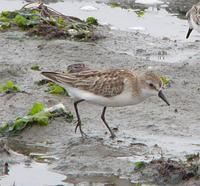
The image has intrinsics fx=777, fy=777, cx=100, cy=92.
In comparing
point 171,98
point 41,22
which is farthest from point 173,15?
point 171,98

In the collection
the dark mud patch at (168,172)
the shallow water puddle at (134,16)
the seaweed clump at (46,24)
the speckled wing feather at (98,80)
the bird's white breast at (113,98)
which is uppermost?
the speckled wing feather at (98,80)

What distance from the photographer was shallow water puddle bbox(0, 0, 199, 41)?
14.8 meters

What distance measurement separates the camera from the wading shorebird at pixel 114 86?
29.2 feet

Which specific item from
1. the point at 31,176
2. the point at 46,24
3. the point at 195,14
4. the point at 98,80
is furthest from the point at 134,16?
the point at 31,176

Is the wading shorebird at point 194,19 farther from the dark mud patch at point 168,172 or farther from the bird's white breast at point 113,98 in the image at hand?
the dark mud patch at point 168,172

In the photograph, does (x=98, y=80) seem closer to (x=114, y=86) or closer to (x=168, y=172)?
(x=114, y=86)

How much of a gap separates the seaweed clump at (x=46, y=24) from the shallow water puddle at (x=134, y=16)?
109 centimetres

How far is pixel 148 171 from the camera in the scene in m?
8.05

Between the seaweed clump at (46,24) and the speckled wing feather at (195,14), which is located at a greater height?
the speckled wing feather at (195,14)

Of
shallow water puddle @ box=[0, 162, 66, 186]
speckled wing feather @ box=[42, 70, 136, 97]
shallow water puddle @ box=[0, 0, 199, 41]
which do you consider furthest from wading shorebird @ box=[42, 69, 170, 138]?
shallow water puddle @ box=[0, 0, 199, 41]

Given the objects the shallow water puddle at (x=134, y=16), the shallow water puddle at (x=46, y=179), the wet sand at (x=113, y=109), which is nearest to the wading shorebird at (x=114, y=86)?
the wet sand at (x=113, y=109)

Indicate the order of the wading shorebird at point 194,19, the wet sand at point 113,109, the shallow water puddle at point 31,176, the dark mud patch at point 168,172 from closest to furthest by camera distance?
the dark mud patch at point 168,172 → the shallow water puddle at point 31,176 → the wet sand at point 113,109 → the wading shorebird at point 194,19

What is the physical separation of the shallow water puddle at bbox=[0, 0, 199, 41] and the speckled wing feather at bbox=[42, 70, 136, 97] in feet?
17.5

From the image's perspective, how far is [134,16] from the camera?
51.9 ft
